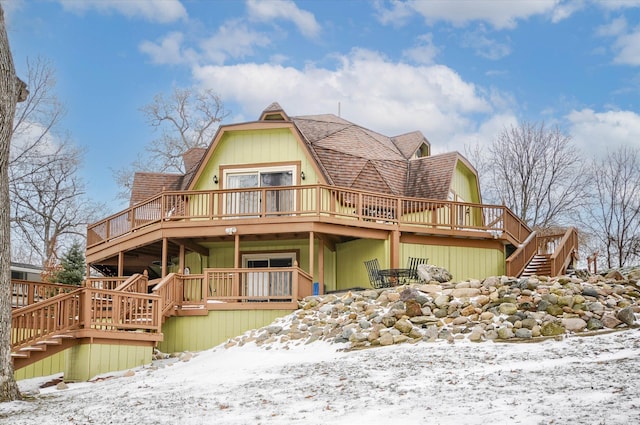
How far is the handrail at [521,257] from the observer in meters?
21.6

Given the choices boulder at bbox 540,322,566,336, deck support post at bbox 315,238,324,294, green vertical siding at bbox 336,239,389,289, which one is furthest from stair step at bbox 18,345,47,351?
green vertical siding at bbox 336,239,389,289

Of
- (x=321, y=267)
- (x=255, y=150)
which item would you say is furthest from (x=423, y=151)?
(x=321, y=267)

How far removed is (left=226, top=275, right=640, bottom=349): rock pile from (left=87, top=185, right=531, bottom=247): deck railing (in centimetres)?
446

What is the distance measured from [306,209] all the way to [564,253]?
8.84m

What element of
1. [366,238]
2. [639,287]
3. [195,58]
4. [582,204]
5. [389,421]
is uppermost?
[195,58]

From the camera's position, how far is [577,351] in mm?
11203

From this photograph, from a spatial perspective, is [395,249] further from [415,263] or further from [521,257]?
[521,257]

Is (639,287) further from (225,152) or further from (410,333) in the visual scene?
(225,152)

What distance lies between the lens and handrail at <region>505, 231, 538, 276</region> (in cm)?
2161

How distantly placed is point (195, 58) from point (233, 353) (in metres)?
19.1

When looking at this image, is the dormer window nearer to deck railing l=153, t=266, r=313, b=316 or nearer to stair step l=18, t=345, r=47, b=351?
deck railing l=153, t=266, r=313, b=316

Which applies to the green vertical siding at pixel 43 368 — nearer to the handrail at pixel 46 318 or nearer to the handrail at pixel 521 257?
the handrail at pixel 46 318

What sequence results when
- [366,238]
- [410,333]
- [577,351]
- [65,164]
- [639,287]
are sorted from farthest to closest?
1. [65,164]
2. [366,238]
3. [639,287]
4. [410,333]
5. [577,351]

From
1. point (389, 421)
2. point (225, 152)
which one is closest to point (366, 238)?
point (225, 152)
